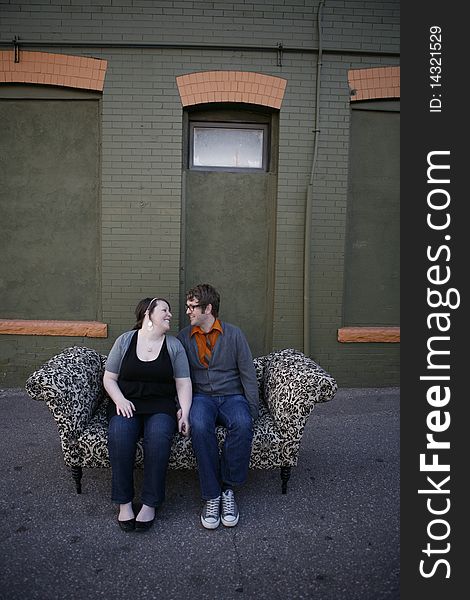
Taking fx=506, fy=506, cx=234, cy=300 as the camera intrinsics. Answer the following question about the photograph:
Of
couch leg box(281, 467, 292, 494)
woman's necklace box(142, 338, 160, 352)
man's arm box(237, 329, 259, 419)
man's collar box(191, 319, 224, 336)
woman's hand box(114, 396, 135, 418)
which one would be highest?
man's collar box(191, 319, 224, 336)

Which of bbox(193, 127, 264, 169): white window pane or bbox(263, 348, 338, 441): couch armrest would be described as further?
bbox(193, 127, 264, 169): white window pane

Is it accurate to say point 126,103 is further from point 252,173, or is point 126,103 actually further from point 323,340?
point 323,340

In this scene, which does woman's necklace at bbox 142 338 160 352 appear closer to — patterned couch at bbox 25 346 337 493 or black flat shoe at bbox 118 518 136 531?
patterned couch at bbox 25 346 337 493

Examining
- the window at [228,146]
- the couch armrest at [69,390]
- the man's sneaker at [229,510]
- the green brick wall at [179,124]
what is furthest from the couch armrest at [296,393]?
the window at [228,146]

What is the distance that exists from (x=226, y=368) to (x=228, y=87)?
11.5 ft

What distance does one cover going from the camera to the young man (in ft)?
10.4

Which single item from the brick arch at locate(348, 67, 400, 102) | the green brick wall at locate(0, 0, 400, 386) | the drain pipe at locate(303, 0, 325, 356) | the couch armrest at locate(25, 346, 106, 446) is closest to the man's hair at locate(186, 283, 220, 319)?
the couch armrest at locate(25, 346, 106, 446)

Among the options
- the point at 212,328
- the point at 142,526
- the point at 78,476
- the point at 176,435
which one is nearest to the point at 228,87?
the point at 212,328

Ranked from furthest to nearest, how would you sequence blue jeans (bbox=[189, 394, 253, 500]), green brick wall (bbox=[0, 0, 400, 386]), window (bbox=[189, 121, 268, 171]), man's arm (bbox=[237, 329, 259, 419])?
window (bbox=[189, 121, 268, 171]) < green brick wall (bbox=[0, 0, 400, 386]) < man's arm (bbox=[237, 329, 259, 419]) < blue jeans (bbox=[189, 394, 253, 500])

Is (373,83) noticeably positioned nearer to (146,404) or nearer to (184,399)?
(184,399)

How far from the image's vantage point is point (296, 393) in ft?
11.1

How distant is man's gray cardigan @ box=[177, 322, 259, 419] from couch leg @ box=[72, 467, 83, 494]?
37.1 inches

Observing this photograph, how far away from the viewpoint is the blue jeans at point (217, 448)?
317 cm

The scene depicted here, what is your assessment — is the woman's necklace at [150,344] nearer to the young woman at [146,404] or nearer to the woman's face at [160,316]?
the young woman at [146,404]
